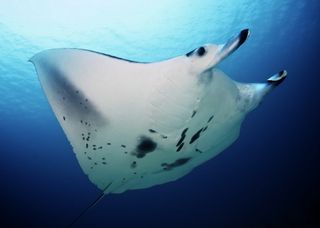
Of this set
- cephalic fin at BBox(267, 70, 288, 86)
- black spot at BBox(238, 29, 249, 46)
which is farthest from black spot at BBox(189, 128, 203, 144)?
black spot at BBox(238, 29, 249, 46)

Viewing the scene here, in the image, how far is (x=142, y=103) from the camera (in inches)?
87.0

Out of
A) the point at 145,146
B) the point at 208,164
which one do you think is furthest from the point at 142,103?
the point at 208,164

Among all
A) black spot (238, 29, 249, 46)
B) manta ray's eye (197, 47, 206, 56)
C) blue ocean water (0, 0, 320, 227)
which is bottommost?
blue ocean water (0, 0, 320, 227)

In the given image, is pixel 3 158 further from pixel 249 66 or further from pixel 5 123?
pixel 249 66

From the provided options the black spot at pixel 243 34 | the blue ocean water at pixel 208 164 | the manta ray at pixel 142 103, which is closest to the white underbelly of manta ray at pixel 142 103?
the manta ray at pixel 142 103

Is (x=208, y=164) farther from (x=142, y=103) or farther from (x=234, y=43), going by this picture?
(x=234, y=43)

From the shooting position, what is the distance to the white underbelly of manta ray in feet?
6.70

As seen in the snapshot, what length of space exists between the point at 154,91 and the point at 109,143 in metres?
0.67

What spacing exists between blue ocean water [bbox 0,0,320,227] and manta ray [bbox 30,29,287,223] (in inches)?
193

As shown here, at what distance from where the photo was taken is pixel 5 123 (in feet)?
38.9

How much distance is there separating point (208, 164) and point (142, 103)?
53.2 feet

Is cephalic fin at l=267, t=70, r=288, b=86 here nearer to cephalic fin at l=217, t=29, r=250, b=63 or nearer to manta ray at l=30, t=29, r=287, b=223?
manta ray at l=30, t=29, r=287, b=223

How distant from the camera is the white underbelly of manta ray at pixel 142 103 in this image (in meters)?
2.04

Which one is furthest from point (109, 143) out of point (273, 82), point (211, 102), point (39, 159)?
point (39, 159)
